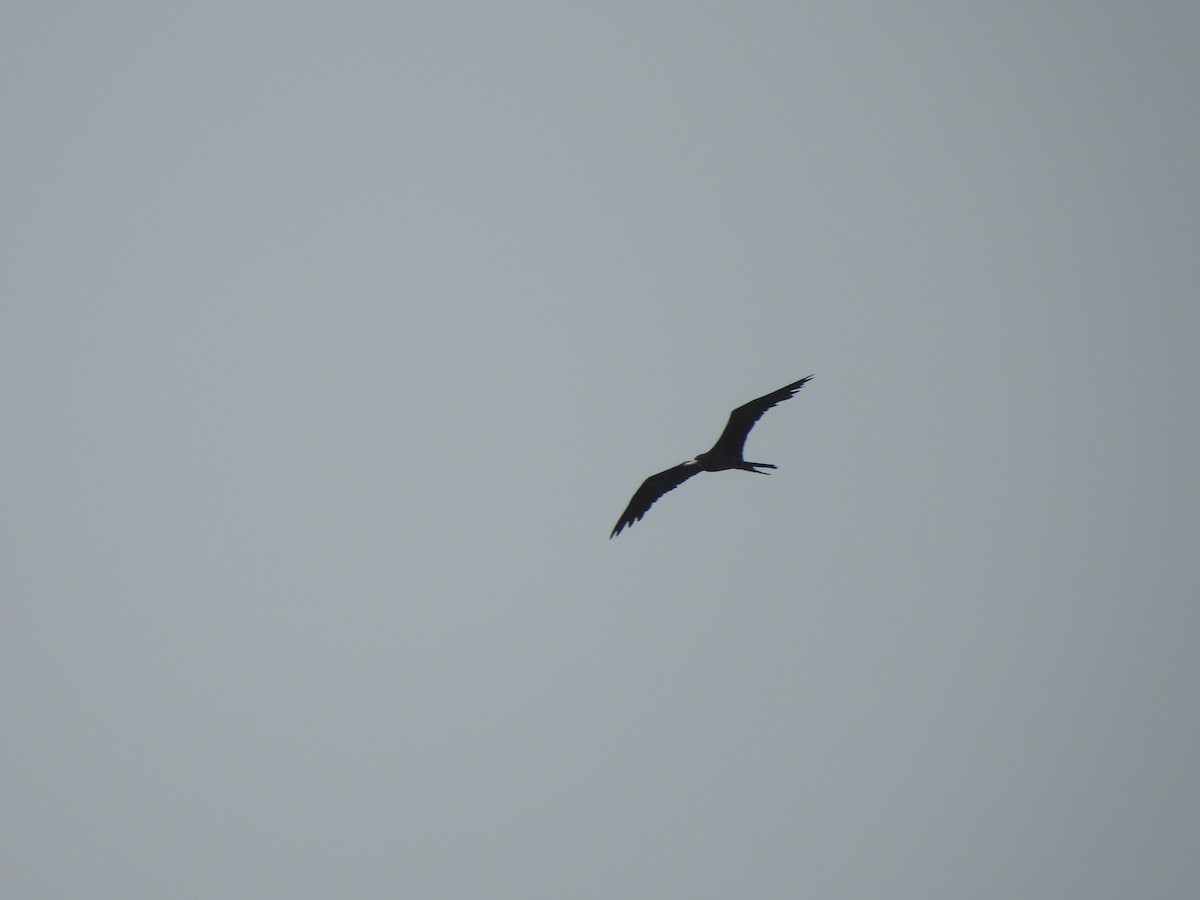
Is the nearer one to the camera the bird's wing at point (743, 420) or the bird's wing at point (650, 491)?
the bird's wing at point (743, 420)

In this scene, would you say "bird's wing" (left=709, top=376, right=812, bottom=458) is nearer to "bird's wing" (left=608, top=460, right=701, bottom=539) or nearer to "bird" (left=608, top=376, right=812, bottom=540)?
"bird" (left=608, top=376, right=812, bottom=540)

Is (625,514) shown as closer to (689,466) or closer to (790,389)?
(689,466)

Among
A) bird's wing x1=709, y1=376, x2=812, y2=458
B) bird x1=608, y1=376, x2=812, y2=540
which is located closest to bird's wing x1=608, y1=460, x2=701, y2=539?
bird x1=608, y1=376, x2=812, y2=540

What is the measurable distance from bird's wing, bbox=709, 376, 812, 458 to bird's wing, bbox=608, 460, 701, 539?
1353 mm

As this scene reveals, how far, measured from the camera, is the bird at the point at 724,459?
24047 millimetres

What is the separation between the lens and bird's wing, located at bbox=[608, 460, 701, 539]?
26.0 meters

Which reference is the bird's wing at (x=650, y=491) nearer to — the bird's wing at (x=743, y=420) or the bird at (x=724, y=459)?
the bird at (x=724, y=459)

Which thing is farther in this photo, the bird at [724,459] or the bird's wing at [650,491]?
the bird's wing at [650,491]

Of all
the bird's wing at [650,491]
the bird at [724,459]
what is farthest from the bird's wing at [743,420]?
the bird's wing at [650,491]

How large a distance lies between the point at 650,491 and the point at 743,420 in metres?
3.12

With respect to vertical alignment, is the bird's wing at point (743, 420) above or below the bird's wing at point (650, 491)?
above

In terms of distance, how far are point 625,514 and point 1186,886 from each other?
19724 cm

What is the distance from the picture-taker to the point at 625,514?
25891 millimetres

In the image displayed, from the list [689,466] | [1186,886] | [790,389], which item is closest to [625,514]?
[689,466]
